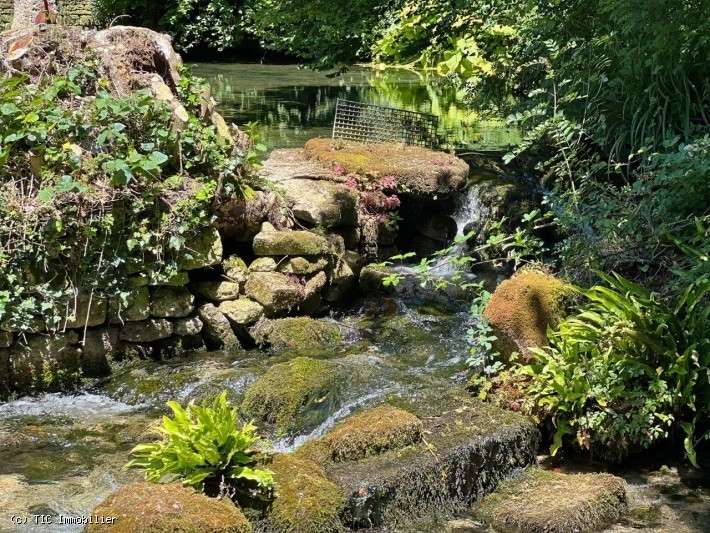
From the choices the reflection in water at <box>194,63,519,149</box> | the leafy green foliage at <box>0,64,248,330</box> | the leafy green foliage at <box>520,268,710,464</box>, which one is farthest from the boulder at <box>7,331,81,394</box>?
the reflection in water at <box>194,63,519,149</box>

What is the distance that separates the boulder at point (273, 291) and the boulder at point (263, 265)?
2.1 inches

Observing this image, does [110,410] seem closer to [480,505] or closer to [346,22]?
[480,505]

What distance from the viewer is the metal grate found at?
37.6 ft

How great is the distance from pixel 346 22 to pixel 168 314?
22.7 feet

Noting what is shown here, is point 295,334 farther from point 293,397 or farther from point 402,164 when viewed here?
point 402,164

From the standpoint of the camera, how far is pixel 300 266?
819 centimetres

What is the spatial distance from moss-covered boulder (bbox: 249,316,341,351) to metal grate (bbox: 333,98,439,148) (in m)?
4.06

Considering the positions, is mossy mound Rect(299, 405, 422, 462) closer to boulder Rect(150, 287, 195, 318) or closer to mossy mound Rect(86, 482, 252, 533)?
mossy mound Rect(86, 482, 252, 533)

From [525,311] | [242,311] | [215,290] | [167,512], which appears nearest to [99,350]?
[215,290]

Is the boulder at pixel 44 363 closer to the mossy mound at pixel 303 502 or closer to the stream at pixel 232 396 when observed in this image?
the stream at pixel 232 396

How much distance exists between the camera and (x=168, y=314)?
7562mm

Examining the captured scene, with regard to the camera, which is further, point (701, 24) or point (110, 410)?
point (701, 24)

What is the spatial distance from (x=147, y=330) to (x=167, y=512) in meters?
3.49

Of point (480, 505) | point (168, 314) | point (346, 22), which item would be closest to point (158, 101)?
point (168, 314)
